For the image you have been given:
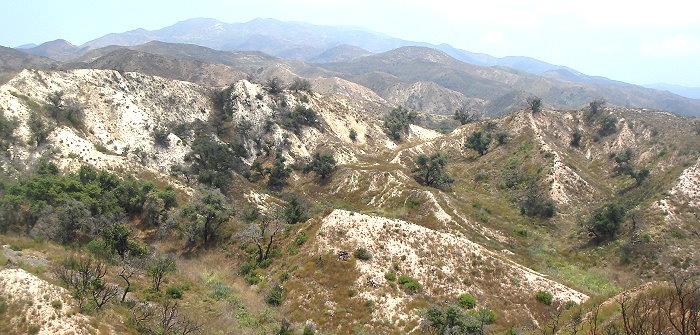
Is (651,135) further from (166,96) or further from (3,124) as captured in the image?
(3,124)

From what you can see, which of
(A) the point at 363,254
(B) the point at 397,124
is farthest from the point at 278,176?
(B) the point at 397,124

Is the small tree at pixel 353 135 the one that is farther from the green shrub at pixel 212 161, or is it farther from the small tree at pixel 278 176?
the green shrub at pixel 212 161

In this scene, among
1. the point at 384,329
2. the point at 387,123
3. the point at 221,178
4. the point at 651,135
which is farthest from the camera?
the point at 387,123

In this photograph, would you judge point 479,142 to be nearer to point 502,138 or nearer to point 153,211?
point 502,138

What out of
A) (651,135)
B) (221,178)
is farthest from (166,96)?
(651,135)

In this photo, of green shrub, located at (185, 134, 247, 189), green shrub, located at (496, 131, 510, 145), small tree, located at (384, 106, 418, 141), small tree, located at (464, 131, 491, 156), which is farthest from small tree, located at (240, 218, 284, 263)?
small tree, located at (384, 106, 418, 141)
